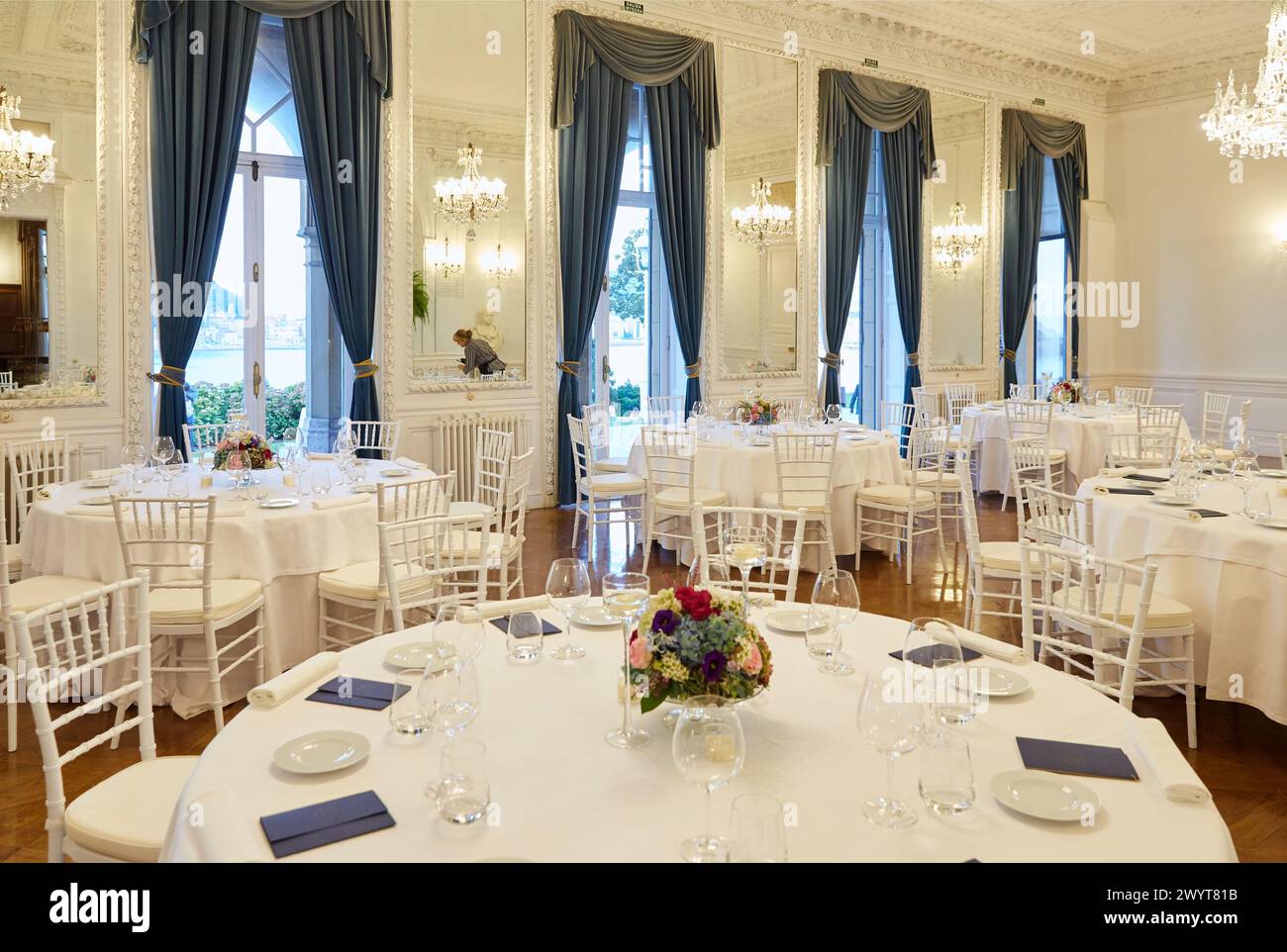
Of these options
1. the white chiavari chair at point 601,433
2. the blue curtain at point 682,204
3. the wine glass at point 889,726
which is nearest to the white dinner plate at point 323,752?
the wine glass at point 889,726

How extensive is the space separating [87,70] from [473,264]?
3.01 metres

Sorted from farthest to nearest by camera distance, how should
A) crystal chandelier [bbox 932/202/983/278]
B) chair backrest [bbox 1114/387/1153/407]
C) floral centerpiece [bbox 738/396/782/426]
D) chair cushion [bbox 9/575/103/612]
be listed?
crystal chandelier [bbox 932/202/983/278]
chair backrest [bbox 1114/387/1153/407]
floral centerpiece [bbox 738/396/782/426]
chair cushion [bbox 9/575/103/612]

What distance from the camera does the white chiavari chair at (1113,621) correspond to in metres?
3.16

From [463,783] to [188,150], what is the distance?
6807 mm

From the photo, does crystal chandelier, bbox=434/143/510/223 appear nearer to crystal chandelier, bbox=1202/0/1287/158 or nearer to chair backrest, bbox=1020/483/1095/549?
chair backrest, bbox=1020/483/1095/549

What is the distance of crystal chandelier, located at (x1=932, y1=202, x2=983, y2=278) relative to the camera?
475 inches

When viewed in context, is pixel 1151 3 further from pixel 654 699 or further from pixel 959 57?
pixel 654 699

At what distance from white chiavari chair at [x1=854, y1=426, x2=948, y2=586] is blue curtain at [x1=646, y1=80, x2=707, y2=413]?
9.41ft

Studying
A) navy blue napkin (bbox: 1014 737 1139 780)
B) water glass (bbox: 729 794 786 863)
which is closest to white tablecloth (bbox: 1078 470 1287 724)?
navy blue napkin (bbox: 1014 737 1139 780)

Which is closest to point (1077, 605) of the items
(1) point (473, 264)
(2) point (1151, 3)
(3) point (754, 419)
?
(3) point (754, 419)

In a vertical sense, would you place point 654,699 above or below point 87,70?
below

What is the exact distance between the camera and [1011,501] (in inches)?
397
